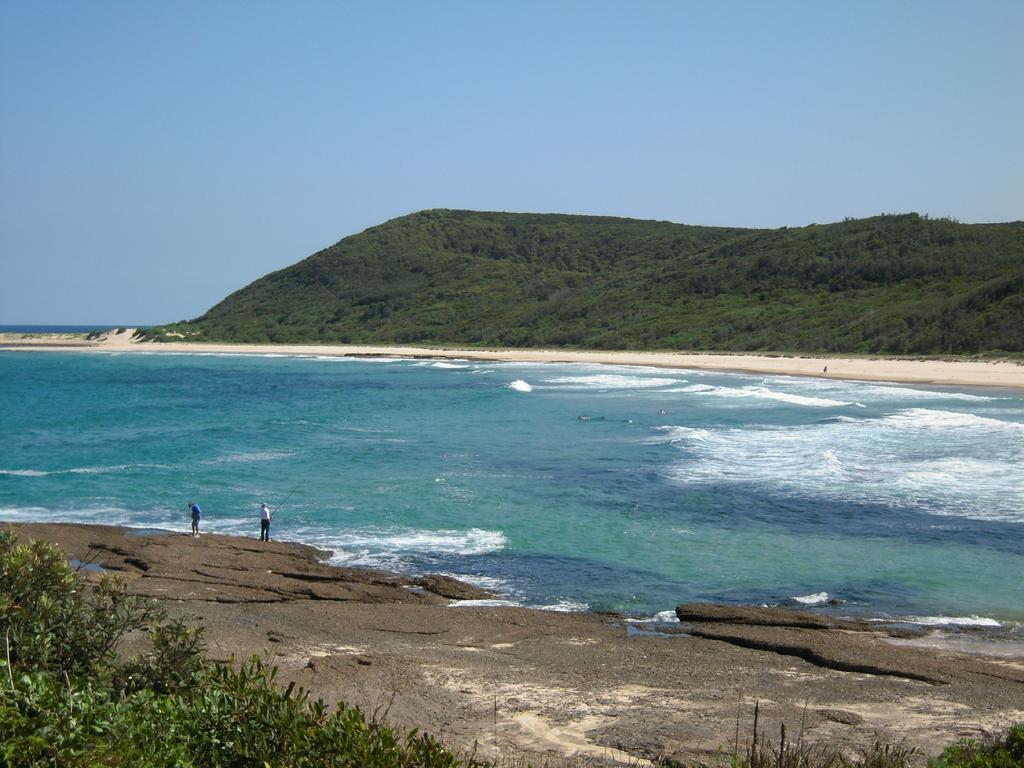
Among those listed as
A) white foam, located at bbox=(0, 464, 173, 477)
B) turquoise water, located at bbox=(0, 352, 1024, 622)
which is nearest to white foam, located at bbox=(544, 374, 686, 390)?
turquoise water, located at bbox=(0, 352, 1024, 622)

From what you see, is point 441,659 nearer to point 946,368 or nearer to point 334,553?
point 334,553

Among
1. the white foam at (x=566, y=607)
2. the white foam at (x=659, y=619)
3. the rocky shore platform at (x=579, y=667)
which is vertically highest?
the rocky shore platform at (x=579, y=667)

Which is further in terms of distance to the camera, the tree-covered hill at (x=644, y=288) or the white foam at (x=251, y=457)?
the tree-covered hill at (x=644, y=288)

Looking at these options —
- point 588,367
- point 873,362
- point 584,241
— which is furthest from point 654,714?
point 584,241

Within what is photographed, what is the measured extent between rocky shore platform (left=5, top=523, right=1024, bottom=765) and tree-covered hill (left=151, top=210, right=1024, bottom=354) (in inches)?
1747

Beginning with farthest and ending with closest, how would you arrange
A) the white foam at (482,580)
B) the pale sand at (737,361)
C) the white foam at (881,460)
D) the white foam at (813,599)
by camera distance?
the pale sand at (737,361)
the white foam at (881,460)
the white foam at (482,580)
the white foam at (813,599)

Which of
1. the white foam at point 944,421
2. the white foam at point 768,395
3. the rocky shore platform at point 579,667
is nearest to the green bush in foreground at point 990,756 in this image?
the rocky shore platform at point 579,667

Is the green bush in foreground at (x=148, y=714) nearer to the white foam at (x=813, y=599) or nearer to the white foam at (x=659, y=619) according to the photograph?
the white foam at (x=659, y=619)

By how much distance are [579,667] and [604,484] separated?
11.6 meters

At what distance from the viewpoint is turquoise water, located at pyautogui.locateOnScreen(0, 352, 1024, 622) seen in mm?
14586

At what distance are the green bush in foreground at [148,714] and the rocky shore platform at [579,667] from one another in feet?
7.74

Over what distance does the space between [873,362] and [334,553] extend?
42350 millimetres

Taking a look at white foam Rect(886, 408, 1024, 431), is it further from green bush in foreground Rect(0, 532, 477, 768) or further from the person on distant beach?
green bush in foreground Rect(0, 532, 477, 768)

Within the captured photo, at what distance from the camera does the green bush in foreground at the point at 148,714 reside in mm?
4465
